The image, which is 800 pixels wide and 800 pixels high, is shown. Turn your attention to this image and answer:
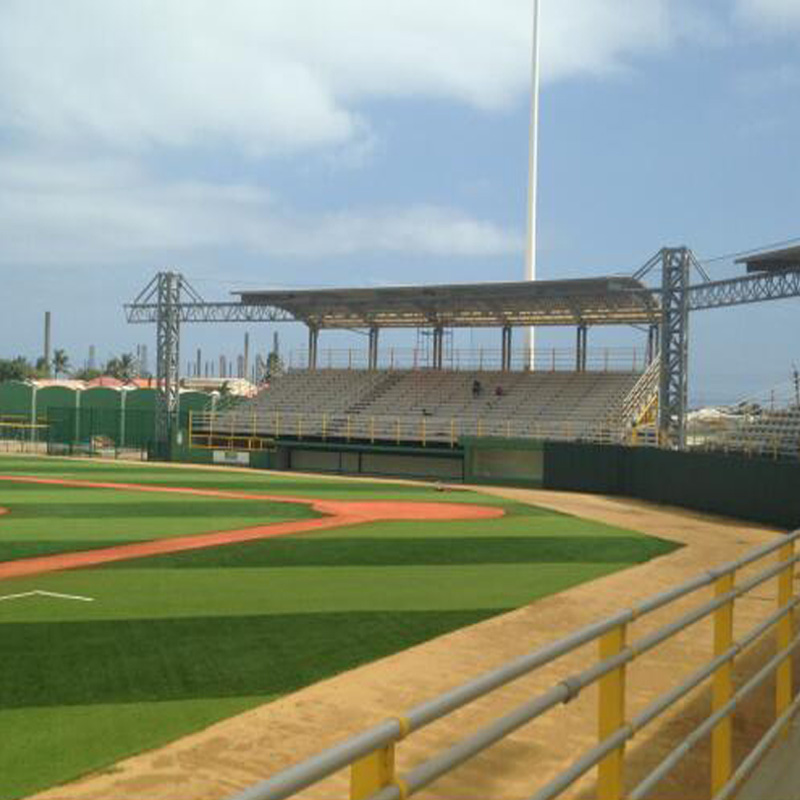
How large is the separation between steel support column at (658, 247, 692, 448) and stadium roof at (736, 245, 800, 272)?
2692 millimetres

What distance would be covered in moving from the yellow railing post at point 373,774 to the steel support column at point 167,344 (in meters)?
49.9

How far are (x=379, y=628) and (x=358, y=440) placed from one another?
34.1 meters

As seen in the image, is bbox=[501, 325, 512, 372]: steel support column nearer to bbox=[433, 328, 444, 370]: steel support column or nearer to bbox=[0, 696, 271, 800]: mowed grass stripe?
bbox=[433, 328, 444, 370]: steel support column

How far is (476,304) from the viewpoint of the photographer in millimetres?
44531

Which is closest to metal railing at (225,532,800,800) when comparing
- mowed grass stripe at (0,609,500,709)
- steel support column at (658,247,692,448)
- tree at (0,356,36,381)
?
mowed grass stripe at (0,609,500,709)

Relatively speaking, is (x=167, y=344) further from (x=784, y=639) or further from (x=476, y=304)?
(x=784, y=639)

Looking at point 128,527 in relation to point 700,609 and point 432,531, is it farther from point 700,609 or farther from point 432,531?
point 700,609

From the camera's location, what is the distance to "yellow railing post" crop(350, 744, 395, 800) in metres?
2.25

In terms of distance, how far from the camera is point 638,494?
33125 mm

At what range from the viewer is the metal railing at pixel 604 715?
7.21 feet

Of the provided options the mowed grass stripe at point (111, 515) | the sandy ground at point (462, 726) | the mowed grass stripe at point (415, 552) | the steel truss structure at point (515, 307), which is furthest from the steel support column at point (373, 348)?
the sandy ground at point (462, 726)

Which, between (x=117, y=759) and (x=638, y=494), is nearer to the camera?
(x=117, y=759)


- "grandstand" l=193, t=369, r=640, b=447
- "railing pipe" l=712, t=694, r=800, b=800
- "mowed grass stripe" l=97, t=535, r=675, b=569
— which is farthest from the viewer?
"grandstand" l=193, t=369, r=640, b=447

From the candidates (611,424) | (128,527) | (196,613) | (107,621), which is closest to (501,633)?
(196,613)
